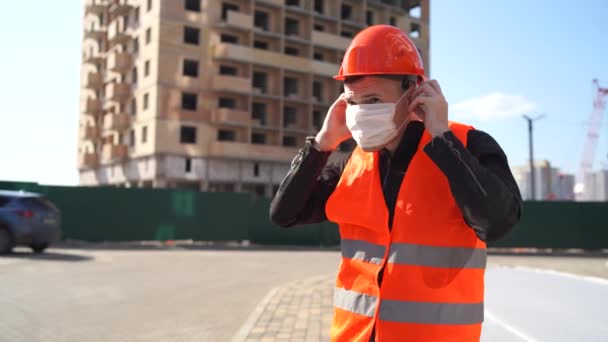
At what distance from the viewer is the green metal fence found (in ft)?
67.9

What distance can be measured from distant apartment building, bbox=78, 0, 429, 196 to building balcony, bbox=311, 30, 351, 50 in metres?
0.08

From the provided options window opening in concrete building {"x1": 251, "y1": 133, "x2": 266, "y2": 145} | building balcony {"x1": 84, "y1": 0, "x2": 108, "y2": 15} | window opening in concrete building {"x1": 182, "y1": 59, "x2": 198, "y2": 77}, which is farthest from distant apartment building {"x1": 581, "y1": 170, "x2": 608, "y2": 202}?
building balcony {"x1": 84, "y1": 0, "x2": 108, "y2": 15}

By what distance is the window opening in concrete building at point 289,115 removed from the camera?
48188mm

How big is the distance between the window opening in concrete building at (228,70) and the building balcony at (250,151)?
20.5 ft

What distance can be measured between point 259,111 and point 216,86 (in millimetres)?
5558

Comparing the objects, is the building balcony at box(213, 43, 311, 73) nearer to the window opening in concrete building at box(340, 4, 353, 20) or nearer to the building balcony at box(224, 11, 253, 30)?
the building balcony at box(224, 11, 253, 30)

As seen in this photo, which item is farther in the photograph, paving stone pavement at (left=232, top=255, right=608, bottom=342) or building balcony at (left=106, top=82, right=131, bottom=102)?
building balcony at (left=106, top=82, right=131, bottom=102)

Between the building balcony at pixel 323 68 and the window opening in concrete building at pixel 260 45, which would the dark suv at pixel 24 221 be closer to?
the window opening in concrete building at pixel 260 45

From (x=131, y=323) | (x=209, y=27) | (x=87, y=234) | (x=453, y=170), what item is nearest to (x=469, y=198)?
(x=453, y=170)

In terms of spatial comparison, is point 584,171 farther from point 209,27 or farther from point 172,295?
point 172,295

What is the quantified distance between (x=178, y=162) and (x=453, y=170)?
40.7 m

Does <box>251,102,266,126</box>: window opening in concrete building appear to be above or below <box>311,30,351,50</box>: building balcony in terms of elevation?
below

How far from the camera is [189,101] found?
141 feet

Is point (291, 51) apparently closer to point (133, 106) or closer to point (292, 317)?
point (133, 106)
